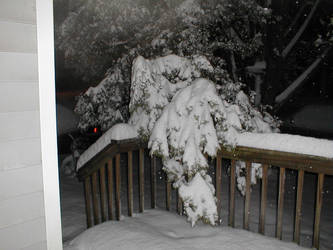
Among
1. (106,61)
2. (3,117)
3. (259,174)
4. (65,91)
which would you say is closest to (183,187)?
(259,174)

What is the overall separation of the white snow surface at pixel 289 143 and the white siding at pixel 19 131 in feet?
5.87

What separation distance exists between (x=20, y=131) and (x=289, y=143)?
2.00 meters

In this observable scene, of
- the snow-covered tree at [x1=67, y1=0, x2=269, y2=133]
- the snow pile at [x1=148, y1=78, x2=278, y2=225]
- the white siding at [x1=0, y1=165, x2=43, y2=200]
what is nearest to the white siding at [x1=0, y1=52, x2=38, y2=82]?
the white siding at [x1=0, y1=165, x2=43, y2=200]

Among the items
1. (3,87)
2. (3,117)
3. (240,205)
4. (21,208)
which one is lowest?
(240,205)

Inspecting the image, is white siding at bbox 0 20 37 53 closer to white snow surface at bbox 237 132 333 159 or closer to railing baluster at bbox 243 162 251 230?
white snow surface at bbox 237 132 333 159

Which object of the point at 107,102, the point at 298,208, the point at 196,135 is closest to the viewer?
the point at 298,208

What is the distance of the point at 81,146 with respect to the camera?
795 cm

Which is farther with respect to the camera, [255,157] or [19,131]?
[255,157]

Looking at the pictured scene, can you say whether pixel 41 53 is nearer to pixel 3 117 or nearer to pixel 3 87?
pixel 3 87

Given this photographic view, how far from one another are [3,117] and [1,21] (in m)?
0.49

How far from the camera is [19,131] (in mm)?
1784

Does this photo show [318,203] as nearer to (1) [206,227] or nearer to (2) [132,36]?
(1) [206,227]

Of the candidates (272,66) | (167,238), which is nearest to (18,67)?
(167,238)

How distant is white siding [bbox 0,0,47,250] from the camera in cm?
171
